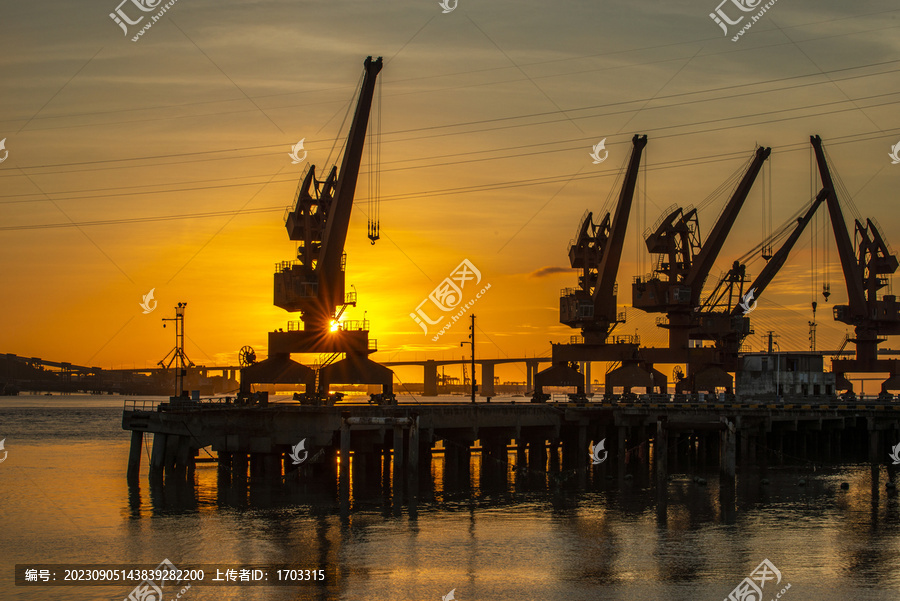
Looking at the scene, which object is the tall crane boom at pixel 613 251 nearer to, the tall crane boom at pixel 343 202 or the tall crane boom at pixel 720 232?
the tall crane boom at pixel 720 232

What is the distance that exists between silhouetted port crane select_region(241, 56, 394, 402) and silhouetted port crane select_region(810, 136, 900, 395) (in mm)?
70432

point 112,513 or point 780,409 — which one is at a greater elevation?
point 780,409

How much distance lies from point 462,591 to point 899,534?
22259mm

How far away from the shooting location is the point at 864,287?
119688 millimetres

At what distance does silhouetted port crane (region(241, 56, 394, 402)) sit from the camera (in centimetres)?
6981

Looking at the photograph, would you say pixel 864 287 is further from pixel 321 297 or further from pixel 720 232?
pixel 321 297

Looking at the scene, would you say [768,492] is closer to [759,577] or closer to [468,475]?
[468,475]

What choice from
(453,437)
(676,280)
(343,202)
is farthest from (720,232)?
(453,437)

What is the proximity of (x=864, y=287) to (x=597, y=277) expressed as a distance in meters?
47.9

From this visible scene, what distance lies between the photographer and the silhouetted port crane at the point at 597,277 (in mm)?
88125

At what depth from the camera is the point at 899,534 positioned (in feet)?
143

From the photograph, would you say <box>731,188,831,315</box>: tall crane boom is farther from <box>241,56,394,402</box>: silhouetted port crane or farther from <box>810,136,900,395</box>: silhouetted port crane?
<box>241,56,394,402</box>: silhouetted port crane

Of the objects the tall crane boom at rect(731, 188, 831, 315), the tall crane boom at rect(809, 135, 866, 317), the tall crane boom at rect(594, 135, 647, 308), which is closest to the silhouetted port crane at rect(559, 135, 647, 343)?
the tall crane boom at rect(594, 135, 647, 308)

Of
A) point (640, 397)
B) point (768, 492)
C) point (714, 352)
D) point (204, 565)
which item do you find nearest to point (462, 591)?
point (204, 565)
